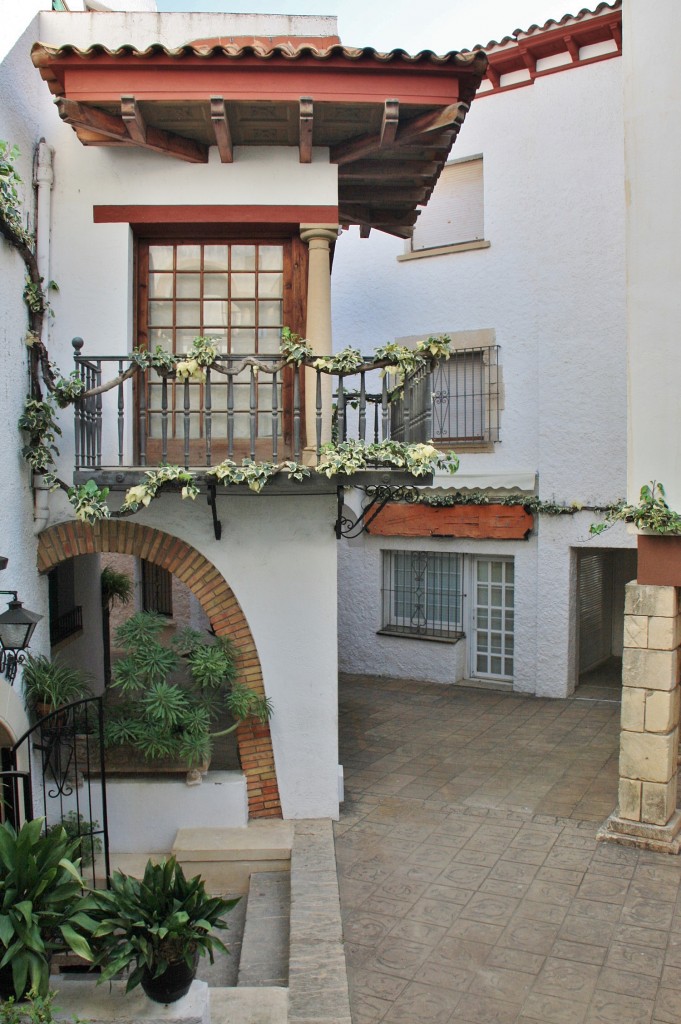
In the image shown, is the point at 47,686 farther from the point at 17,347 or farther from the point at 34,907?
the point at 34,907

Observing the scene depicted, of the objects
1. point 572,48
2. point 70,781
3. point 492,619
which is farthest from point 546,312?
point 70,781

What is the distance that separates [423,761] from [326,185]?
573cm

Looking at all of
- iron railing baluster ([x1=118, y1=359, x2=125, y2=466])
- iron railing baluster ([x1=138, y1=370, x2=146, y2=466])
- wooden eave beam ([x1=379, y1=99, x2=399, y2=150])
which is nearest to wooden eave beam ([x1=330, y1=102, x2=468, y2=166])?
wooden eave beam ([x1=379, y1=99, x2=399, y2=150])

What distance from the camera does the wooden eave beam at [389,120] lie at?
21.1 ft

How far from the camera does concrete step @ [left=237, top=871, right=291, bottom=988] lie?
5.23 m

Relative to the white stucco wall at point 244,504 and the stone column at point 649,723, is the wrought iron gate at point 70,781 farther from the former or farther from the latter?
the stone column at point 649,723

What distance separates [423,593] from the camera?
510 inches

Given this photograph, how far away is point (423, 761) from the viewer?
8.80 metres

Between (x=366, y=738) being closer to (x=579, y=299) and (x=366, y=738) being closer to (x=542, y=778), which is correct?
(x=542, y=778)

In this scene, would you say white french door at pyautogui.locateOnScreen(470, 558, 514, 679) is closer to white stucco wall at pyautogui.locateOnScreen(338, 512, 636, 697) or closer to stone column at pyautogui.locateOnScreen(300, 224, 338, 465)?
white stucco wall at pyautogui.locateOnScreen(338, 512, 636, 697)

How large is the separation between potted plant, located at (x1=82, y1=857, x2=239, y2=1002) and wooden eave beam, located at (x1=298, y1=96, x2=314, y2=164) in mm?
5248

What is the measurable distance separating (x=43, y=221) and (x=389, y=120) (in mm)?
2899

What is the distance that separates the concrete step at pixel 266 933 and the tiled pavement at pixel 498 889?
44 cm

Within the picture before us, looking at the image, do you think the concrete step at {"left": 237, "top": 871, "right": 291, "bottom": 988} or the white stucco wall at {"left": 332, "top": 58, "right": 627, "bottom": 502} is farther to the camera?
the white stucco wall at {"left": 332, "top": 58, "right": 627, "bottom": 502}
